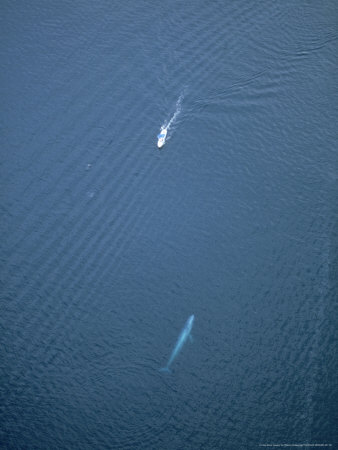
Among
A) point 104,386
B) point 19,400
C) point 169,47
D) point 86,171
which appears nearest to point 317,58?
point 169,47

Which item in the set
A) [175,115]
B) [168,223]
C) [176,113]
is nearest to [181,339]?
[168,223]

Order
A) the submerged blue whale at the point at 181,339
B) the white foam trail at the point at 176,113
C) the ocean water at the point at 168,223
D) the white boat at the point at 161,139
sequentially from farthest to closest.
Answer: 1. the white foam trail at the point at 176,113
2. the white boat at the point at 161,139
3. the submerged blue whale at the point at 181,339
4. the ocean water at the point at 168,223

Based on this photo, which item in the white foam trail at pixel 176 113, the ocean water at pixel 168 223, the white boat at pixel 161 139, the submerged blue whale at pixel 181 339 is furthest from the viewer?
the white foam trail at pixel 176 113

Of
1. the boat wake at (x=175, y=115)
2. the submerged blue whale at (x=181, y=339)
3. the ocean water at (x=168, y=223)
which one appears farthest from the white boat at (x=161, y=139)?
the submerged blue whale at (x=181, y=339)

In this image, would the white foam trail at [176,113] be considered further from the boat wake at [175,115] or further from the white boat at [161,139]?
the white boat at [161,139]

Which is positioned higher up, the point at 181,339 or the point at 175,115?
the point at 175,115

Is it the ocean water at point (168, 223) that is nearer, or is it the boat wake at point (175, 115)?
the ocean water at point (168, 223)

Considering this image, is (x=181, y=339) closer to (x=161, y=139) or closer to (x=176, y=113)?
(x=161, y=139)
